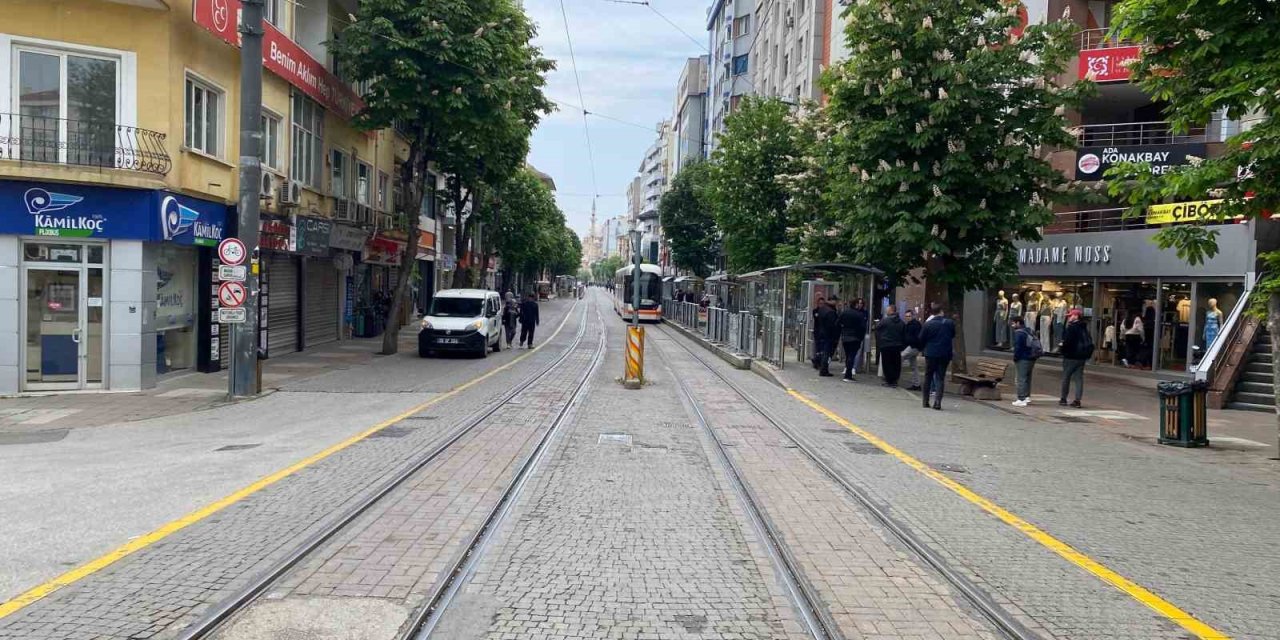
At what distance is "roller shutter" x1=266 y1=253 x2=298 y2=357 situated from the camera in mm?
23281

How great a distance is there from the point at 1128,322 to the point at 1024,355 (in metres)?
9.96

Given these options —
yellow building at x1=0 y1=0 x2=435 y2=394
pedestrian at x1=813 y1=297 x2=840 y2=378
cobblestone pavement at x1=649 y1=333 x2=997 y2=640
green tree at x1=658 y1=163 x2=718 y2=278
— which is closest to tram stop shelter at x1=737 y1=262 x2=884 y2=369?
pedestrian at x1=813 y1=297 x2=840 y2=378

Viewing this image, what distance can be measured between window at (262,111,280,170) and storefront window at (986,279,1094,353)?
20.3m

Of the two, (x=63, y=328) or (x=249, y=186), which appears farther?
(x=63, y=328)

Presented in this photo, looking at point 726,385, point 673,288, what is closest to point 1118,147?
point 726,385

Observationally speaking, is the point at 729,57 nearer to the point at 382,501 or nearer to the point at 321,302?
the point at 321,302

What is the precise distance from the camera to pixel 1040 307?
28.1 m

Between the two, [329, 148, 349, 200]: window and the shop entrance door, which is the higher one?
[329, 148, 349, 200]: window

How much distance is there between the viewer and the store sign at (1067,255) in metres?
25.3

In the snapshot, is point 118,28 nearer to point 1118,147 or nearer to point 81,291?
point 81,291

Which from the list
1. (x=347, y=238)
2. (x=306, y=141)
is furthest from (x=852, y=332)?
(x=347, y=238)

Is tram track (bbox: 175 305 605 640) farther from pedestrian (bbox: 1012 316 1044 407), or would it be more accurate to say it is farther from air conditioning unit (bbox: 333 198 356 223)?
air conditioning unit (bbox: 333 198 356 223)

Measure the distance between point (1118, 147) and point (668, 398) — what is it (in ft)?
57.4

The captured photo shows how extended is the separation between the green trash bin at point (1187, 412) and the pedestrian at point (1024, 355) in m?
3.84
